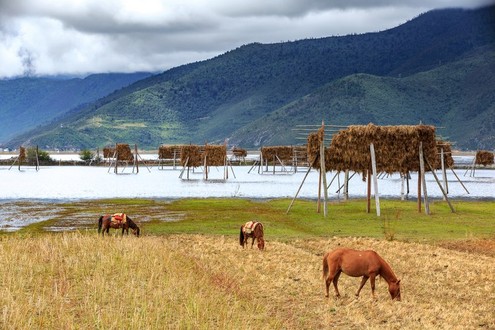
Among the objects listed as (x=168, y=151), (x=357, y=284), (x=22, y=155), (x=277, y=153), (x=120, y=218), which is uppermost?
(x=168, y=151)

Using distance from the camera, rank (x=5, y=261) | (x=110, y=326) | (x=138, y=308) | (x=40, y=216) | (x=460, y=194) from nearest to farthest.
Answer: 1. (x=110, y=326)
2. (x=138, y=308)
3. (x=5, y=261)
4. (x=40, y=216)
5. (x=460, y=194)

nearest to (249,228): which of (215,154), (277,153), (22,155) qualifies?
(215,154)

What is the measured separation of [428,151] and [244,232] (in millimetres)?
19572

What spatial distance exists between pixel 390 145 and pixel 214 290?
1029 inches

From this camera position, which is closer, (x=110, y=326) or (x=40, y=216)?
(x=110, y=326)

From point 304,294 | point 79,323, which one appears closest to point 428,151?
point 304,294

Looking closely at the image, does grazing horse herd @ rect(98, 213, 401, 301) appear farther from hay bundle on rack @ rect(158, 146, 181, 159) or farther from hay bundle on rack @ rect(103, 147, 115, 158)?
hay bundle on rack @ rect(103, 147, 115, 158)

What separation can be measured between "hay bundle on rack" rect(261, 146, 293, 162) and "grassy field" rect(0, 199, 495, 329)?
97.8 meters

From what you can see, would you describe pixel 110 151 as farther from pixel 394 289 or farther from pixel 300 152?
pixel 394 289

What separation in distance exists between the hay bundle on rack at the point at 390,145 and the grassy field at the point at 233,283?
30.8 ft

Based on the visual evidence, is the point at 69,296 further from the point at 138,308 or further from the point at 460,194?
the point at 460,194

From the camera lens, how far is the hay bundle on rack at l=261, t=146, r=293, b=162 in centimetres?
13050

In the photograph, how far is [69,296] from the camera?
50.9 ft

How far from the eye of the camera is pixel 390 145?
4100 cm
